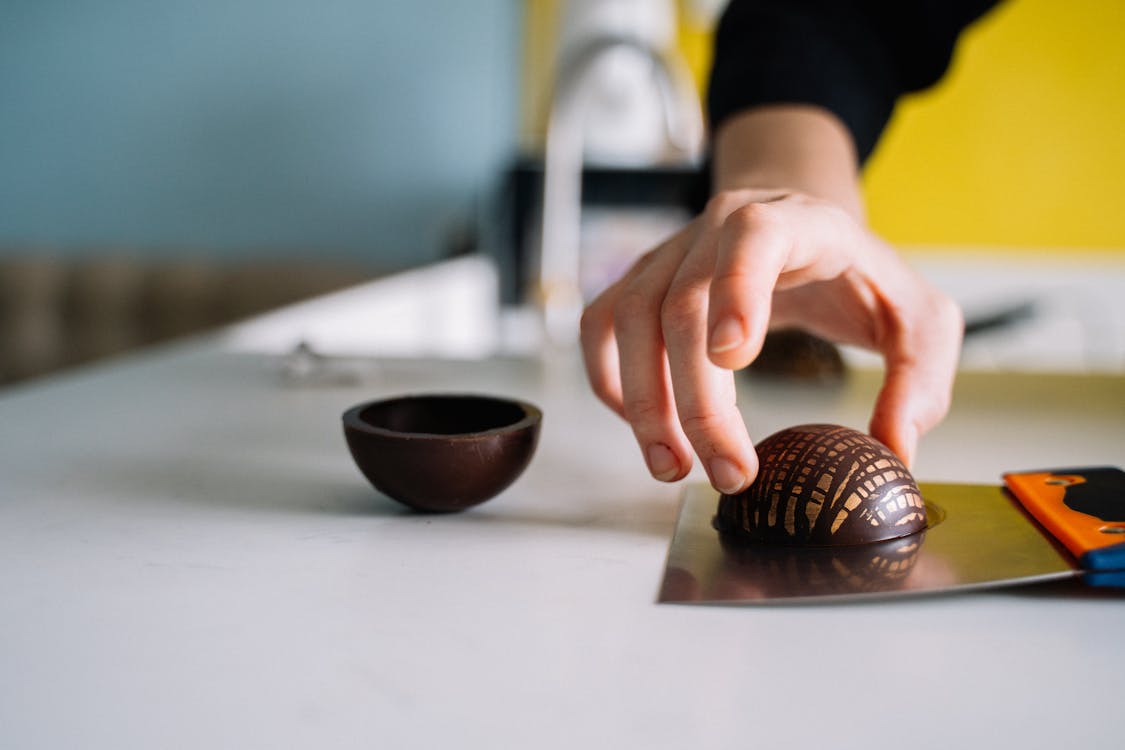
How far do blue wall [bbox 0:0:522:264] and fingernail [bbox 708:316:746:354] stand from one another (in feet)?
8.95

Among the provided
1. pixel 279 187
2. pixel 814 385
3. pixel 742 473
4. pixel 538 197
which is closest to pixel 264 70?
pixel 279 187

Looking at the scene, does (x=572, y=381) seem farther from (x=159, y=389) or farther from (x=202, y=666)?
(x=202, y=666)

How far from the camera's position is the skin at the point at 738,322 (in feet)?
1.60

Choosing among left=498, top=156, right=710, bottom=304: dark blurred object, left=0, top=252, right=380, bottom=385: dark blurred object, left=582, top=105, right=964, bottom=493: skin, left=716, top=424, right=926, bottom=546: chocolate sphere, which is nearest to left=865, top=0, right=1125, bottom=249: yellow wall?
left=498, top=156, right=710, bottom=304: dark blurred object

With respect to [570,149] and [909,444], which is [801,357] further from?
[570,149]

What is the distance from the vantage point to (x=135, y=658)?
36cm

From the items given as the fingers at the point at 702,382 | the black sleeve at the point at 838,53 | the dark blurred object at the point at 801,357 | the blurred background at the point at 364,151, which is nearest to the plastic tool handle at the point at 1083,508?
the fingers at the point at 702,382

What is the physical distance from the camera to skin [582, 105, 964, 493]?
489 millimetres

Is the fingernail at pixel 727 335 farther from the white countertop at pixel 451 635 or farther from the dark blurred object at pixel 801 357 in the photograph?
the dark blurred object at pixel 801 357

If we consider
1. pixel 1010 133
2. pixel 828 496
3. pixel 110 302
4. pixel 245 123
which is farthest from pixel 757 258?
pixel 1010 133

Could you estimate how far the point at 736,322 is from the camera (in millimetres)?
472

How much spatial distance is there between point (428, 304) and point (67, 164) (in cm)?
172

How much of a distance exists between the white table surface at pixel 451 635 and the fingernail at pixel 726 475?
0.05 metres

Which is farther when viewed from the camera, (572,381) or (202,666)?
(572,381)
